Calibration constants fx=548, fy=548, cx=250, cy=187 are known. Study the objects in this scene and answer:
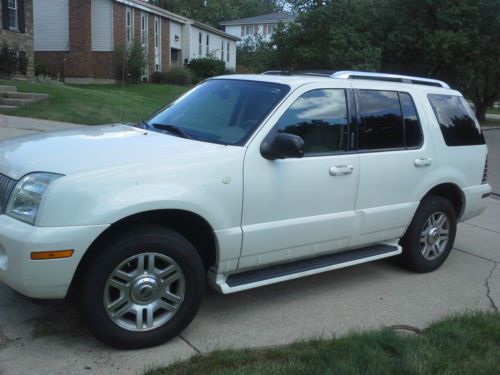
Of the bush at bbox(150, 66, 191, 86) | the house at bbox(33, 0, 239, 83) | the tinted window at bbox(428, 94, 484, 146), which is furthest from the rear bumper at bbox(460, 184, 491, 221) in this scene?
the bush at bbox(150, 66, 191, 86)

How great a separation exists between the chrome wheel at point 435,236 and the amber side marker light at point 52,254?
3492 millimetres

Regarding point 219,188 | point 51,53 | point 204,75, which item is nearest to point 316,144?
point 219,188

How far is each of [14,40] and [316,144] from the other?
22373 mm

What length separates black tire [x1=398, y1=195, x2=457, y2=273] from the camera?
5285mm

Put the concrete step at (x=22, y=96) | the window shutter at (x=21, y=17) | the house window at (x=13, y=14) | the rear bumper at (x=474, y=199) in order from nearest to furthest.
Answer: the rear bumper at (x=474, y=199), the concrete step at (x=22, y=96), the house window at (x=13, y=14), the window shutter at (x=21, y=17)

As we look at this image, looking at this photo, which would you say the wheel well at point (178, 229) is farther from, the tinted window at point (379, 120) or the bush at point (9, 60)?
the bush at point (9, 60)

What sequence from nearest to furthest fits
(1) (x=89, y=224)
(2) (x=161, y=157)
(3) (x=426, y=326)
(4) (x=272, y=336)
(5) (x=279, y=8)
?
1. (1) (x=89, y=224)
2. (2) (x=161, y=157)
3. (4) (x=272, y=336)
4. (3) (x=426, y=326)
5. (5) (x=279, y=8)

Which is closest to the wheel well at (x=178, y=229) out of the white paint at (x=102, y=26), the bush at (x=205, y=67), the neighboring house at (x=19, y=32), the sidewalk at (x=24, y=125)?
the sidewalk at (x=24, y=125)

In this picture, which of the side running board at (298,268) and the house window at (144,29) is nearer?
the side running board at (298,268)

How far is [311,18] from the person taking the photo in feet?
73.9

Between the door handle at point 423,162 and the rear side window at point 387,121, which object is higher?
the rear side window at point 387,121

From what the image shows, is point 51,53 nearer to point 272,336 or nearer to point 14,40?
point 14,40

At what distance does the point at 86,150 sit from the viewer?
3.66 m

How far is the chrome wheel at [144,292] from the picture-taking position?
11.4ft
